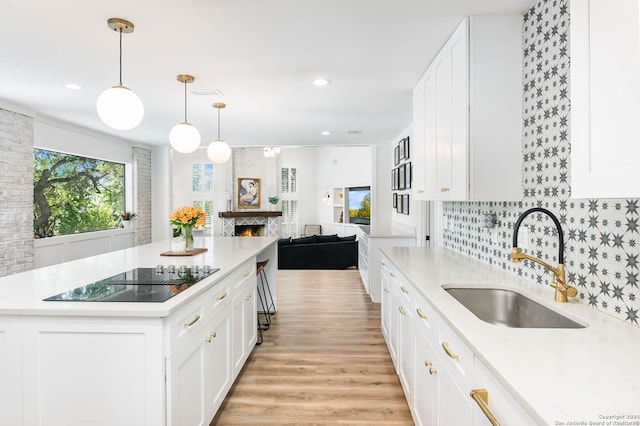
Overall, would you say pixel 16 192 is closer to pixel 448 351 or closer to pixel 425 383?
pixel 425 383

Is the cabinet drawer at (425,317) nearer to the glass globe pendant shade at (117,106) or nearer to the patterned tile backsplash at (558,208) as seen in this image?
the patterned tile backsplash at (558,208)

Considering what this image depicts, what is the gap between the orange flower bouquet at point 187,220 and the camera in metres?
2.95

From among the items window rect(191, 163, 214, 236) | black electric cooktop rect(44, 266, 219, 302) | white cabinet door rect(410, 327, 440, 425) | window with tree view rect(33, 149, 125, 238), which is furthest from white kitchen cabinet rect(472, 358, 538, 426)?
window rect(191, 163, 214, 236)

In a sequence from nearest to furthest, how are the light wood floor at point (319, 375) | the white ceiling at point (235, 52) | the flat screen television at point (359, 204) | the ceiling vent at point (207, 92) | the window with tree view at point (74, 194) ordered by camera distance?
the white ceiling at point (235, 52), the light wood floor at point (319, 375), the ceiling vent at point (207, 92), the window with tree view at point (74, 194), the flat screen television at point (359, 204)

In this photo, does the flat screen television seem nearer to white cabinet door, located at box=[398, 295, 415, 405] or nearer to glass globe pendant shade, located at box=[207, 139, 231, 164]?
glass globe pendant shade, located at box=[207, 139, 231, 164]

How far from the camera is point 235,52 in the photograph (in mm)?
2641

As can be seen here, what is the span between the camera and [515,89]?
206 centimetres

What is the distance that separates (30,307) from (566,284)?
7.40ft

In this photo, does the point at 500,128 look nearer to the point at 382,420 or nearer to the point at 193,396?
the point at 382,420

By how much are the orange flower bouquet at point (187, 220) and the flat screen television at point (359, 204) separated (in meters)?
7.04

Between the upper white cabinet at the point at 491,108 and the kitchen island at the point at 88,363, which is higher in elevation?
the upper white cabinet at the point at 491,108

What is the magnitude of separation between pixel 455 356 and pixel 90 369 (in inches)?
56.6

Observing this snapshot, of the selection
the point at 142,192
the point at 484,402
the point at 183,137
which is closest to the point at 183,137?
the point at 183,137

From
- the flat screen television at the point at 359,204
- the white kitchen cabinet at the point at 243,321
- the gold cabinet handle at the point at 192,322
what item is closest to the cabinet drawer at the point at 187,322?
the gold cabinet handle at the point at 192,322
